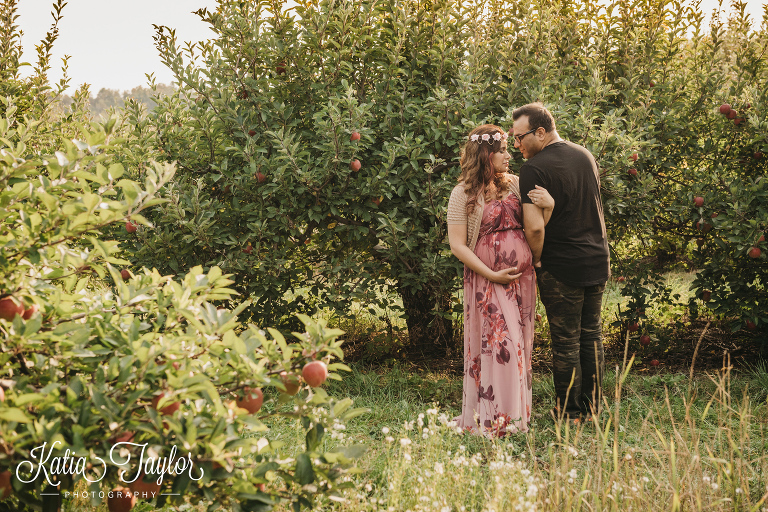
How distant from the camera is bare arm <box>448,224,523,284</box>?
351 cm

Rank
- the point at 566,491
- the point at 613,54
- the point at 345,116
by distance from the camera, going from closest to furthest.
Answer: the point at 566,491 < the point at 345,116 < the point at 613,54

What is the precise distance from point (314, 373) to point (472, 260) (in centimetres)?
204

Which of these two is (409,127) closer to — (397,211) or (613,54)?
(397,211)

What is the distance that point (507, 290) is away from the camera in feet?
11.7

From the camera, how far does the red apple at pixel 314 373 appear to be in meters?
1.66

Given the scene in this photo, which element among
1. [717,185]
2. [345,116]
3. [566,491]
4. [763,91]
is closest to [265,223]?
[345,116]

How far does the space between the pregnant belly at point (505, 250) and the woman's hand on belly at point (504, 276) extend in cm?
5

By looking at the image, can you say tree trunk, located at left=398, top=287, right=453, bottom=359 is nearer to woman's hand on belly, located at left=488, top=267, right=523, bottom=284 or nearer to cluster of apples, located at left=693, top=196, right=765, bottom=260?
woman's hand on belly, located at left=488, top=267, right=523, bottom=284

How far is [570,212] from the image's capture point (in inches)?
138

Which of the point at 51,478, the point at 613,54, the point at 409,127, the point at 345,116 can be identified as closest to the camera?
the point at 51,478

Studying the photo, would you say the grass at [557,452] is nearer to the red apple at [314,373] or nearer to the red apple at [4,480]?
the red apple at [314,373]

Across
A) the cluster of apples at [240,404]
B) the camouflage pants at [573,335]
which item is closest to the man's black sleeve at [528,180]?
the camouflage pants at [573,335]

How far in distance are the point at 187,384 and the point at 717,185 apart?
4716mm

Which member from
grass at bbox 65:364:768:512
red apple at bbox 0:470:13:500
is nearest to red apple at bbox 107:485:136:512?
red apple at bbox 0:470:13:500
